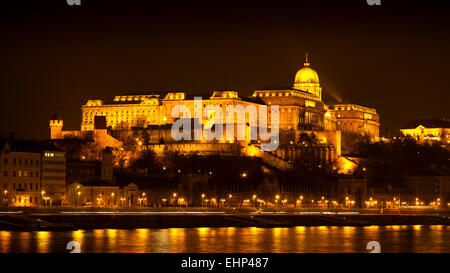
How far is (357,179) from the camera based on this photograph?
452 ft

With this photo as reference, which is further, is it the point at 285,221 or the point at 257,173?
the point at 257,173

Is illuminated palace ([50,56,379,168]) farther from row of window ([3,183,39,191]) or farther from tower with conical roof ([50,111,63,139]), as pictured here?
row of window ([3,183,39,191])

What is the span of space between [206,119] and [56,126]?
63.1 ft

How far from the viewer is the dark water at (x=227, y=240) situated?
249 feet

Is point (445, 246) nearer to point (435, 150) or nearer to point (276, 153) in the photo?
point (276, 153)

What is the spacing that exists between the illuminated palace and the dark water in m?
53.8

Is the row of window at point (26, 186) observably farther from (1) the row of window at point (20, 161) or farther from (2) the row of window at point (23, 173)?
(1) the row of window at point (20, 161)

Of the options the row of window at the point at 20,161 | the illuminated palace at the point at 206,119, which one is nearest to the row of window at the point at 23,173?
the row of window at the point at 20,161

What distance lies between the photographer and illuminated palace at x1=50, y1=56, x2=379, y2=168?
500 feet

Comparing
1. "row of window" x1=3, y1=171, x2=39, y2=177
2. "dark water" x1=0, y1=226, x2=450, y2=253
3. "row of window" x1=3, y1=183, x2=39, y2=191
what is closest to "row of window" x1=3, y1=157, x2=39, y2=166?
"row of window" x1=3, y1=171, x2=39, y2=177

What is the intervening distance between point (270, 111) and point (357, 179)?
3838 centimetres

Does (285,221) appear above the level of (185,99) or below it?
below
